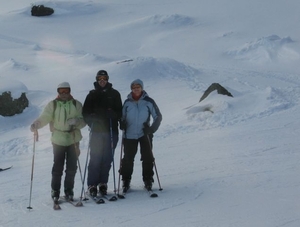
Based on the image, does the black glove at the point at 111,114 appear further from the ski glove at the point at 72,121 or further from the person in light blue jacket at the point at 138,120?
the ski glove at the point at 72,121

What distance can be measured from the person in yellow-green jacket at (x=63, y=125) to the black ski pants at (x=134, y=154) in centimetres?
76

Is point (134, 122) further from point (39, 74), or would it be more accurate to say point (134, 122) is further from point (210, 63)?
point (210, 63)

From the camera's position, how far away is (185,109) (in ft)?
50.1

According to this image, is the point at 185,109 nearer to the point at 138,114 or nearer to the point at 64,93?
the point at 138,114

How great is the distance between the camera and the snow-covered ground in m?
6.27

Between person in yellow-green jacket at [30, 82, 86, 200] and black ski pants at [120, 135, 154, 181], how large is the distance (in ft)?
2.50

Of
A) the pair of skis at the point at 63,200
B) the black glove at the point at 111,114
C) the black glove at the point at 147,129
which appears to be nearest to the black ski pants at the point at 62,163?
the pair of skis at the point at 63,200

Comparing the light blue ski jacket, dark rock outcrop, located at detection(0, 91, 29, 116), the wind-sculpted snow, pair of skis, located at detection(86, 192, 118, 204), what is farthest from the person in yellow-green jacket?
the wind-sculpted snow

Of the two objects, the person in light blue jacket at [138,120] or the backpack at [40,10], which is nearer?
the person in light blue jacket at [138,120]

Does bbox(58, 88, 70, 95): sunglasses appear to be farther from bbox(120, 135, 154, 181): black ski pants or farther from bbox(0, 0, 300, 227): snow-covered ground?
bbox(0, 0, 300, 227): snow-covered ground

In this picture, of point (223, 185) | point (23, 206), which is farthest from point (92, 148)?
point (223, 185)

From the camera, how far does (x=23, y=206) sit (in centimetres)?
675

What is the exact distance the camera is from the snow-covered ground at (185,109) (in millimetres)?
6273

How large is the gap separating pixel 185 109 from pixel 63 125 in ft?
29.5
